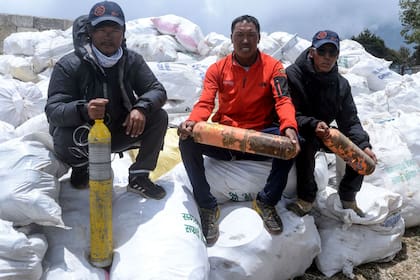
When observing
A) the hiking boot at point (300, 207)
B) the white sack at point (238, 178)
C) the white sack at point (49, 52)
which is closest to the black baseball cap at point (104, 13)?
the white sack at point (238, 178)

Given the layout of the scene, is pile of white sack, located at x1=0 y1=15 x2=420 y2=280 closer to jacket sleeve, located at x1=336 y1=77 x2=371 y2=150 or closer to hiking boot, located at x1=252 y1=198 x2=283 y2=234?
hiking boot, located at x1=252 y1=198 x2=283 y2=234

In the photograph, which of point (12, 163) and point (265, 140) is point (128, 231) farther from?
point (265, 140)

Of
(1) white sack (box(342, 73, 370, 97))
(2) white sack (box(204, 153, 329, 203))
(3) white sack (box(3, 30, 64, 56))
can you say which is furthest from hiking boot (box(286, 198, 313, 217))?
(3) white sack (box(3, 30, 64, 56))

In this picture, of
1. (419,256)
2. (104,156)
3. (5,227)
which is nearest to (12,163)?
(5,227)

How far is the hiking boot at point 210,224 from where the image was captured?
7.34ft

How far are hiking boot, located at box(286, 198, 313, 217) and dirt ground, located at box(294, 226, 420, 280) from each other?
0.38 m

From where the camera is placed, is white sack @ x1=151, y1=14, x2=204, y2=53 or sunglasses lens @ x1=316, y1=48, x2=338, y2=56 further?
white sack @ x1=151, y1=14, x2=204, y2=53

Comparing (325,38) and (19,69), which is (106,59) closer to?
(325,38)

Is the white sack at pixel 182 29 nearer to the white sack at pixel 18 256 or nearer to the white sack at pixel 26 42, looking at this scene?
the white sack at pixel 26 42

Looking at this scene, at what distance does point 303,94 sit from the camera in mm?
2566

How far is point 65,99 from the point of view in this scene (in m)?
2.12

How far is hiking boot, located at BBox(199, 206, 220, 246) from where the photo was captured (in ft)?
7.34

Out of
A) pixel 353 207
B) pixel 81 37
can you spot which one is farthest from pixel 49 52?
pixel 353 207

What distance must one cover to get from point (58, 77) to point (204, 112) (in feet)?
2.67
